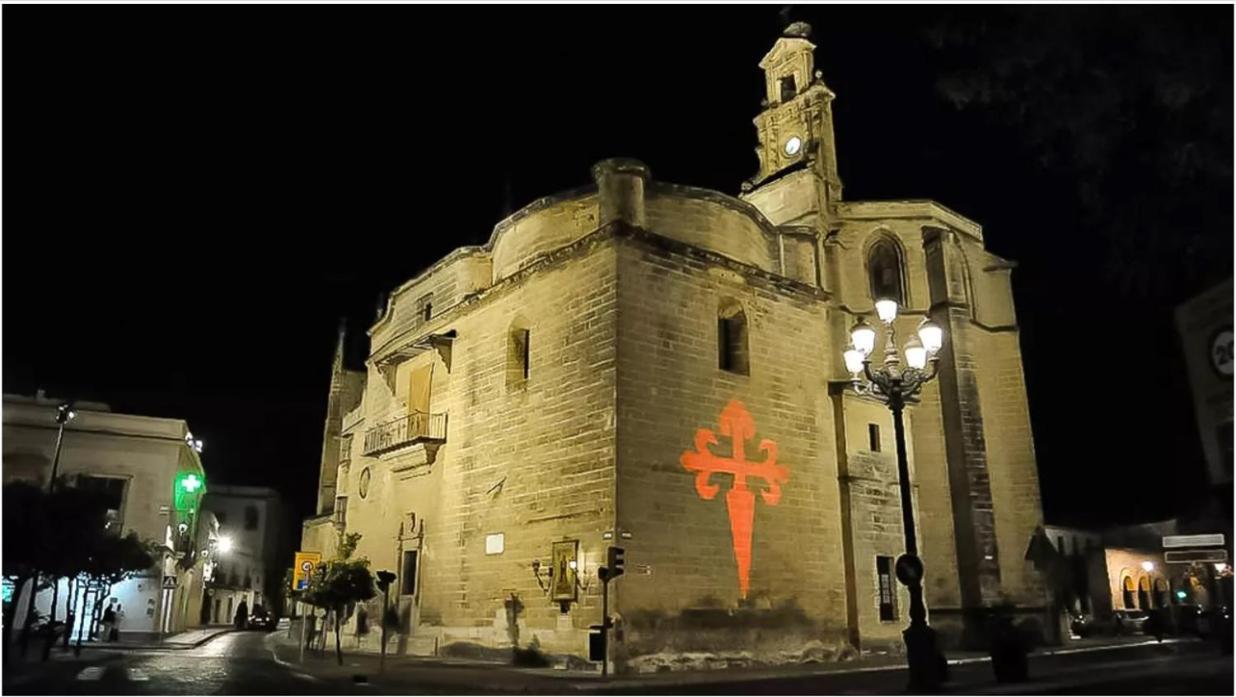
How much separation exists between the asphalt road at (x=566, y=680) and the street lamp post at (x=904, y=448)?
47 cm

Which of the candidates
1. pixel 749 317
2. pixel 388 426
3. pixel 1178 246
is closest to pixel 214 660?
pixel 388 426

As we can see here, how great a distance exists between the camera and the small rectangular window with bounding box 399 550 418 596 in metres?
19.6

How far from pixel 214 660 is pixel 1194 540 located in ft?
64.3

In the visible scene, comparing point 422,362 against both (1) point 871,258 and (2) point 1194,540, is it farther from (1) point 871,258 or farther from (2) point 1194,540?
(2) point 1194,540

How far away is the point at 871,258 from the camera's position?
25016 millimetres

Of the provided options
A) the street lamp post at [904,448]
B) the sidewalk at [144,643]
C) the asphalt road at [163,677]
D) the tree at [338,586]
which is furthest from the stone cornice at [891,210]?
the sidewalk at [144,643]

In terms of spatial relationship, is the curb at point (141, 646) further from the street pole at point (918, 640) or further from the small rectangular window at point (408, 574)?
the street pole at point (918, 640)

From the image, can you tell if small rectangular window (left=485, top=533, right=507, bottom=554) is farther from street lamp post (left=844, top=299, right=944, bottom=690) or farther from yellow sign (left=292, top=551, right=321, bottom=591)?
street lamp post (left=844, top=299, right=944, bottom=690)

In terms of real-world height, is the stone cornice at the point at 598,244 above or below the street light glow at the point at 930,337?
above

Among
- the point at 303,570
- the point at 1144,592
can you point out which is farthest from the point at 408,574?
the point at 1144,592

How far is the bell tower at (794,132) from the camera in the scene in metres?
24.8

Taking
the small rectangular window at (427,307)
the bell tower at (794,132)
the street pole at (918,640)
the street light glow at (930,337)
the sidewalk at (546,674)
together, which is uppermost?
the bell tower at (794,132)

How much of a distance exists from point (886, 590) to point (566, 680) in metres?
8.32

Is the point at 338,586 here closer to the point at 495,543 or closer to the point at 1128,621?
the point at 495,543
